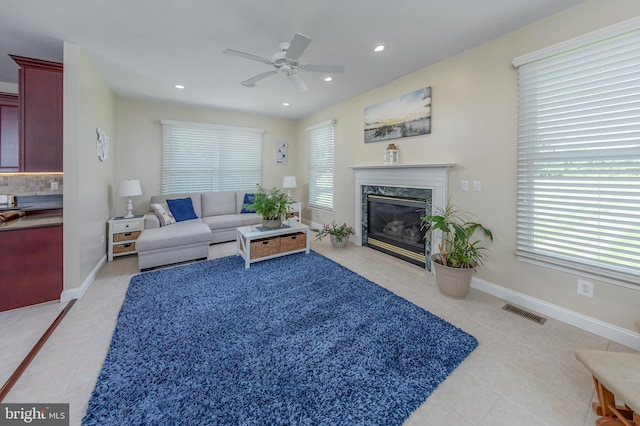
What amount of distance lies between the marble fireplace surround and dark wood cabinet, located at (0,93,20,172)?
15.8 feet

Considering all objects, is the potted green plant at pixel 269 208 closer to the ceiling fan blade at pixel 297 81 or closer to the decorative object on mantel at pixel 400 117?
the ceiling fan blade at pixel 297 81

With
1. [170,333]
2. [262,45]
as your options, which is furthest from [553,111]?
[170,333]

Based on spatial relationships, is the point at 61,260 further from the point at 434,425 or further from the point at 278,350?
the point at 434,425

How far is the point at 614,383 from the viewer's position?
47.0 inches

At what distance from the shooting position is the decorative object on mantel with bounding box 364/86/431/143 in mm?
3385

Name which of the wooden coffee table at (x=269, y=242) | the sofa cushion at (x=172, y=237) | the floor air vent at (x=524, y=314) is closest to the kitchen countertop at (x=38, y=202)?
the sofa cushion at (x=172, y=237)

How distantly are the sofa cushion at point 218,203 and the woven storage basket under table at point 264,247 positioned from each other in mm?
2073

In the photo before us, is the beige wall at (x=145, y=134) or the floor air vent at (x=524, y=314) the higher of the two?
the beige wall at (x=145, y=134)

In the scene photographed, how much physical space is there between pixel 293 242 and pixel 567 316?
321 cm

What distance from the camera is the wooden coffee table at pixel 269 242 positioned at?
11.7ft

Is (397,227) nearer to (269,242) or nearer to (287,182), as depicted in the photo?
(269,242)

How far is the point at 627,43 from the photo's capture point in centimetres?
191

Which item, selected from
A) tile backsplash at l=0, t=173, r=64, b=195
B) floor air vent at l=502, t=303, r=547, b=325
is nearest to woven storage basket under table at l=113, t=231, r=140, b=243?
tile backsplash at l=0, t=173, r=64, b=195

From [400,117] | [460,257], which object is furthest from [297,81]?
[460,257]
